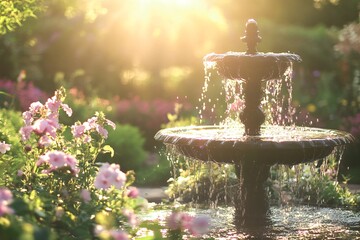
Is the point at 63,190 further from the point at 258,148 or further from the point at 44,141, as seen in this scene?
the point at 258,148

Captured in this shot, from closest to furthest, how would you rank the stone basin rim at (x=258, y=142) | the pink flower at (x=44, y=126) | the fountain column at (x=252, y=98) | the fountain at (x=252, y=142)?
the pink flower at (x=44, y=126) → the stone basin rim at (x=258, y=142) → the fountain at (x=252, y=142) → the fountain column at (x=252, y=98)

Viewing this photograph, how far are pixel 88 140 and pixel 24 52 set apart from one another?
17.0m

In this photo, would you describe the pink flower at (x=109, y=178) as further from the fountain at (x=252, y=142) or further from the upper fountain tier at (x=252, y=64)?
the upper fountain tier at (x=252, y=64)

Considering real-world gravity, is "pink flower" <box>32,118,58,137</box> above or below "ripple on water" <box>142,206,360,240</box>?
above

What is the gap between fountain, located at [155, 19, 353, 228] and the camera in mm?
6848

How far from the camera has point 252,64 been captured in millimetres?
7367

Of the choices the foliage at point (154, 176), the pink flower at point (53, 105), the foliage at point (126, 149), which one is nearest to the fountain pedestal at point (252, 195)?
the pink flower at point (53, 105)

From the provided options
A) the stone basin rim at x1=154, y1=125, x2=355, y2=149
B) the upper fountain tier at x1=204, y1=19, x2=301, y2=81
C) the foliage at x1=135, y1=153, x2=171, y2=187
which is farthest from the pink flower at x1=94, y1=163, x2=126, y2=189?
the foliage at x1=135, y1=153, x2=171, y2=187

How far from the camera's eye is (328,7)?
33219 millimetres

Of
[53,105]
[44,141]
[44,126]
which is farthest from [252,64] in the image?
[44,126]

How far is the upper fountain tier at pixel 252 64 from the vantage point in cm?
733

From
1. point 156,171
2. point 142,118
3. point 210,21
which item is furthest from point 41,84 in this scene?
point 156,171

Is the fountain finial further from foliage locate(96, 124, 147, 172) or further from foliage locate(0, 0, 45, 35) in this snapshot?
foliage locate(96, 124, 147, 172)

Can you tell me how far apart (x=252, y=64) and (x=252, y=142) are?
38.2 inches
